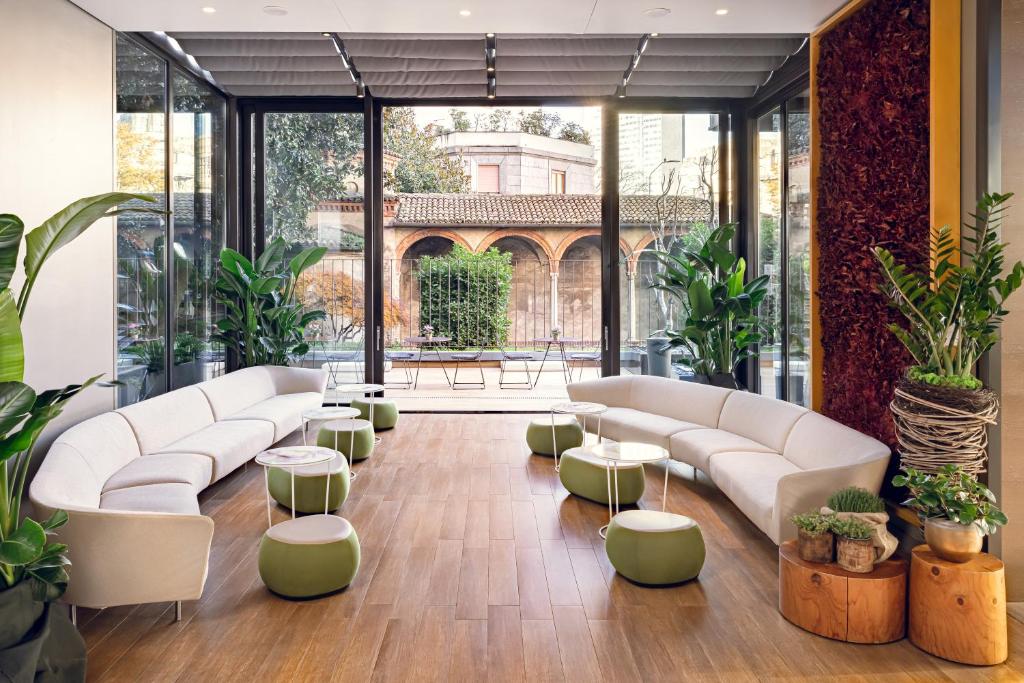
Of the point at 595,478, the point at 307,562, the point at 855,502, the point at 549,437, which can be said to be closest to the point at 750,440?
the point at 595,478

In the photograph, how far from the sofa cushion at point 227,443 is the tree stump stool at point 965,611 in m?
4.00

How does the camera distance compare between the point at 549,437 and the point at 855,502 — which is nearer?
the point at 855,502

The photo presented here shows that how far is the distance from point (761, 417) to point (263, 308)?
16.2 feet

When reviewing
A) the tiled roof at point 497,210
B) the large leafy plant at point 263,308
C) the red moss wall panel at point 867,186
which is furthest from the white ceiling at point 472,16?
the tiled roof at point 497,210

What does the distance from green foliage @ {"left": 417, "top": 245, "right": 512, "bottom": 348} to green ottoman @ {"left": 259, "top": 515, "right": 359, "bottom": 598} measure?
9.04 meters

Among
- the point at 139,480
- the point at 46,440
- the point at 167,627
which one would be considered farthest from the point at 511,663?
the point at 46,440

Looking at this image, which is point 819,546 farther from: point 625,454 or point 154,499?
point 154,499

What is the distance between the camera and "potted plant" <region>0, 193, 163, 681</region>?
2406 millimetres

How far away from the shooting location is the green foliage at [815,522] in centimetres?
309

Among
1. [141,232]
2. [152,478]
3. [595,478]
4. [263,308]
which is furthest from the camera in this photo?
[263,308]

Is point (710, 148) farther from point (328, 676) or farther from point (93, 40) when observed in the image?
point (328, 676)

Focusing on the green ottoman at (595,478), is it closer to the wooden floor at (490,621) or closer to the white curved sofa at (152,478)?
the wooden floor at (490,621)

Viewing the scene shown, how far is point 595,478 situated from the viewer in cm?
485

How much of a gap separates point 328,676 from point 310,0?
4.11 metres
